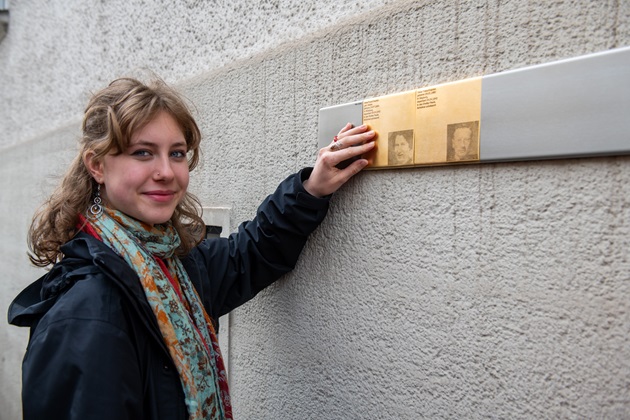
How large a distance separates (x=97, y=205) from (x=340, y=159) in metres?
0.90

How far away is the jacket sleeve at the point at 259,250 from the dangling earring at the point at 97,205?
43 cm

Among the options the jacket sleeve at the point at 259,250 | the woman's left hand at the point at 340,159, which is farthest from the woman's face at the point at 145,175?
the woman's left hand at the point at 340,159

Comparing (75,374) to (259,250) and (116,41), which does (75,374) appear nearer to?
(259,250)

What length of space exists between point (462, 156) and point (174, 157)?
104 cm

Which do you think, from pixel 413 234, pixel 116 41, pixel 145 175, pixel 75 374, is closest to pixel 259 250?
pixel 145 175

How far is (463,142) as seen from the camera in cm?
135

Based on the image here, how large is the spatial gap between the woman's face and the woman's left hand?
0.53 meters

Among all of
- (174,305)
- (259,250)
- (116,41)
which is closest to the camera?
(174,305)

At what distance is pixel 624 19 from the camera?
42.0 inches

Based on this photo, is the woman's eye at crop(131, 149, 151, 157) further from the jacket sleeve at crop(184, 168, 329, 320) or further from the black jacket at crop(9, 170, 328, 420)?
the jacket sleeve at crop(184, 168, 329, 320)

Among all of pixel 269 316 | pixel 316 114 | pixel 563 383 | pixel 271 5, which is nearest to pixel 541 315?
pixel 563 383

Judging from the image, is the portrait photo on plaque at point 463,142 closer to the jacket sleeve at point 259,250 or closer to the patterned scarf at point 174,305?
the jacket sleeve at point 259,250

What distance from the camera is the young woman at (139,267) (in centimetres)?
126

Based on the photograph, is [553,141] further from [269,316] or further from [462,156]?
[269,316]
